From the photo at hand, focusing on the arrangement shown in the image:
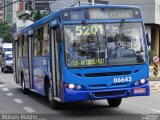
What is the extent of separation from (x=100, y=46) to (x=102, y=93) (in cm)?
121

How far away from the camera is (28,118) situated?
11211mm

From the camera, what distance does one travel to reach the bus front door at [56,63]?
11825 millimetres

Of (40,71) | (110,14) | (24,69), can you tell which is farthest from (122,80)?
(24,69)

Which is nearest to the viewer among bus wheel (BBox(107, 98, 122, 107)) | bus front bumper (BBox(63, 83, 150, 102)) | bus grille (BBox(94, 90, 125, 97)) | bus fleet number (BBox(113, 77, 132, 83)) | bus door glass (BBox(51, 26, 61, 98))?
bus front bumper (BBox(63, 83, 150, 102))

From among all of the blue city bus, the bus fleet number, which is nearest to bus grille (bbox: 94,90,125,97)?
the blue city bus

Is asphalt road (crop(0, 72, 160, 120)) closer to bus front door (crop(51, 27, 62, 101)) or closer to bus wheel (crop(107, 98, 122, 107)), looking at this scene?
bus wheel (crop(107, 98, 122, 107))

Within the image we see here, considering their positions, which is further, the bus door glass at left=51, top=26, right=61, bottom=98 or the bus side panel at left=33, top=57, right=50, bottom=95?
the bus side panel at left=33, top=57, right=50, bottom=95

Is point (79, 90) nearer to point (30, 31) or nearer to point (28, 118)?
point (28, 118)

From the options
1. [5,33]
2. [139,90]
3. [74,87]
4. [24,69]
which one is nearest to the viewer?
[74,87]

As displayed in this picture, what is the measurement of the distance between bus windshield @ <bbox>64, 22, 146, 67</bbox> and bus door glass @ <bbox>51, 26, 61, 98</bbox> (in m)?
0.46

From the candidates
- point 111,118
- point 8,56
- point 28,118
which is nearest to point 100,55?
point 111,118

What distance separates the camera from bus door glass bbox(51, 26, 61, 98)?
11795 mm

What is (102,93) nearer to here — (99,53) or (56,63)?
(99,53)

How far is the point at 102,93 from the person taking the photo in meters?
11.3
